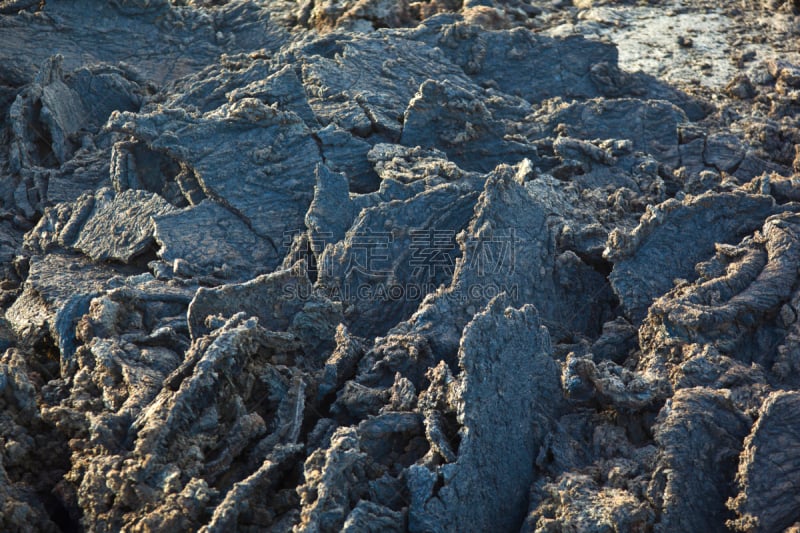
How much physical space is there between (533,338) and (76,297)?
3.34 m

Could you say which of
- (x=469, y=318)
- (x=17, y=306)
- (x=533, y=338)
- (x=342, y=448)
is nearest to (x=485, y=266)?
(x=469, y=318)

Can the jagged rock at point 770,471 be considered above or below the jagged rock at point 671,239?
below

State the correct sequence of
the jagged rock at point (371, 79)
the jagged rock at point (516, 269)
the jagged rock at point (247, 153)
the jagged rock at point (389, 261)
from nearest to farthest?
the jagged rock at point (516, 269) → the jagged rock at point (389, 261) → the jagged rock at point (247, 153) → the jagged rock at point (371, 79)

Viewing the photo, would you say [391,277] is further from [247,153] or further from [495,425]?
[247,153]

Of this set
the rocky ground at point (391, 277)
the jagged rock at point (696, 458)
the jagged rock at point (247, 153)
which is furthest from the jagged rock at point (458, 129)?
the jagged rock at point (696, 458)

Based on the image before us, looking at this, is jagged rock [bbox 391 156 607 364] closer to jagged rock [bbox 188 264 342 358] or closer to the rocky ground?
the rocky ground

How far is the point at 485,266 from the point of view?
5.78 meters

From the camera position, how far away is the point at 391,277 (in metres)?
6.01

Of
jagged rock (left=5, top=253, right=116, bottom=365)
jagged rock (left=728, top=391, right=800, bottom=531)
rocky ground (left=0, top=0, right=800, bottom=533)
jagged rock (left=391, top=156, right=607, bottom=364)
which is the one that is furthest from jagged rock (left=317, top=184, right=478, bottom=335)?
jagged rock (left=728, top=391, right=800, bottom=531)

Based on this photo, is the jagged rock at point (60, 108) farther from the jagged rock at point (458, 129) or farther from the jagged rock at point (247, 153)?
the jagged rock at point (458, 129)

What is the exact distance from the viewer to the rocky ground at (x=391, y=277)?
446cm

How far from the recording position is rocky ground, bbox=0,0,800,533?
446cm

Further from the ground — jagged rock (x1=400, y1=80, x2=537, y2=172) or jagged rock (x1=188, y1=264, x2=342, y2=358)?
jagged rock (x1=400, y1=80, x2=537, y2=172)

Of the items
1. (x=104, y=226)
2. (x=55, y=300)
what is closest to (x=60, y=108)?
(x=104, y=226)
